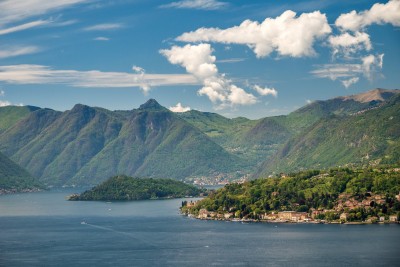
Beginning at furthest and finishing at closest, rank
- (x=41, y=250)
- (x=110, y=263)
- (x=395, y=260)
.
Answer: (x=41, y=250)
(x=110, y=263)
(x=395, y=260)

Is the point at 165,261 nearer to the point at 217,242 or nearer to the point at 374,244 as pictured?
the point at 217,242

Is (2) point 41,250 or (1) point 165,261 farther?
(2) point 41,250

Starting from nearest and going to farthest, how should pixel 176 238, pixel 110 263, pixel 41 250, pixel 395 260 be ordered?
pixel 395 260
pixel 110 263
pixel 41 250
pixel 176 238

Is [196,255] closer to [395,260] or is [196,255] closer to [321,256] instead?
[321,256]

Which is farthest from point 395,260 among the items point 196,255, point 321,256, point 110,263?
point 110,263

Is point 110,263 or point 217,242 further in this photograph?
point 217,242

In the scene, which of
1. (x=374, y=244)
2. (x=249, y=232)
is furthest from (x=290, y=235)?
(x=374, y=244)

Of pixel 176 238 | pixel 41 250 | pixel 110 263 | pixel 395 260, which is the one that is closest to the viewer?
pixel 395 260

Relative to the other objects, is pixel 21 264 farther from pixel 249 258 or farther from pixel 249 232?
pixel 249 232


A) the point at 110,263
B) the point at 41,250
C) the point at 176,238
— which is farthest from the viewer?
the point at 176,238
